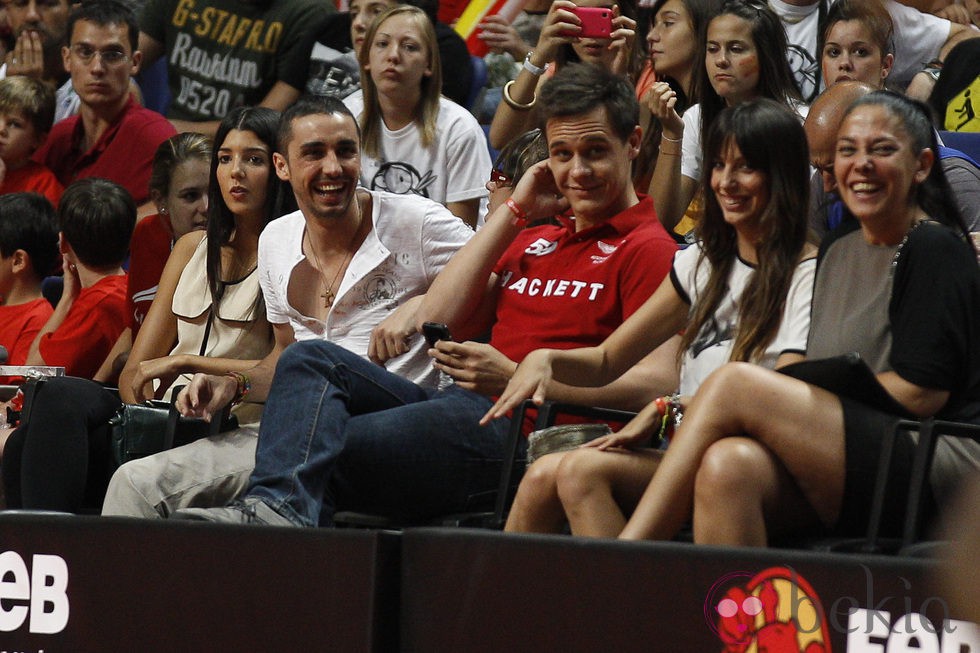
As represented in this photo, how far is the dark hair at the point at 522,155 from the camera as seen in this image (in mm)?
4098

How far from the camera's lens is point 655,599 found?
8.74ft

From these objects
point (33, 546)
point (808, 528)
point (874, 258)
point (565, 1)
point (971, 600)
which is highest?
point (565, 1)

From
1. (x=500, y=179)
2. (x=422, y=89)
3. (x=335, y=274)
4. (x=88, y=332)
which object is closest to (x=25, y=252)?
(x=88, y=332)

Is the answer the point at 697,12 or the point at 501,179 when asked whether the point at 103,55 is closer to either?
the point at 697,12

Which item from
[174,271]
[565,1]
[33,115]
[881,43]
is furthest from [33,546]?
[33,115]

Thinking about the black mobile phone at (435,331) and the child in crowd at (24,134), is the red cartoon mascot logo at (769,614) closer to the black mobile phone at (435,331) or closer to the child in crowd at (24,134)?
the black mobile phone at (435,331)

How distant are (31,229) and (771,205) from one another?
3384 millimetres

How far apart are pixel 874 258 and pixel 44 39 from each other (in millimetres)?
5307

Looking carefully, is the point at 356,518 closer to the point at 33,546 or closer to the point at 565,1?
the point at 33,546

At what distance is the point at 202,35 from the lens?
651 cm

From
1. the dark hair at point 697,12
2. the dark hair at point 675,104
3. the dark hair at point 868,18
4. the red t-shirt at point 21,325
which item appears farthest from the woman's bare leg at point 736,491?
the red t-shirt at point 21,325

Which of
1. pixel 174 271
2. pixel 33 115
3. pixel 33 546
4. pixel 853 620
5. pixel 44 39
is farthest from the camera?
pixel 44 39

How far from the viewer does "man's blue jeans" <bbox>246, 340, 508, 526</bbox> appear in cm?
331

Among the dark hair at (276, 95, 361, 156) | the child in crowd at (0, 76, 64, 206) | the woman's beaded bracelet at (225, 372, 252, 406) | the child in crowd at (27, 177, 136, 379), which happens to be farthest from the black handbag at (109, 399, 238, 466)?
the child in crowd at (0, 76, 64, 206)
